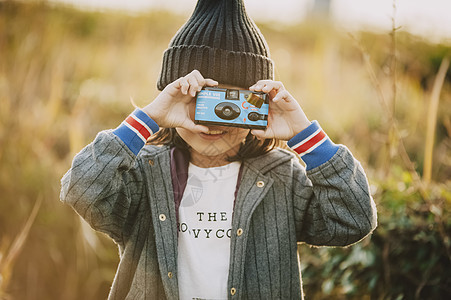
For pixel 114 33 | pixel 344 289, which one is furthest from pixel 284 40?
pixel 344 289

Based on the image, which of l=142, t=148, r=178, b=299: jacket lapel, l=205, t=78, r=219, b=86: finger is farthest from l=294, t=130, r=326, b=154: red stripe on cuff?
l=142, t=148, r=178, b=299: jacket lapel

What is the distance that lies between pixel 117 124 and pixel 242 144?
2282 mm

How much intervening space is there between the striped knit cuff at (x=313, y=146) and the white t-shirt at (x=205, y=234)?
283 mm

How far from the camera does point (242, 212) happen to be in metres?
1.45

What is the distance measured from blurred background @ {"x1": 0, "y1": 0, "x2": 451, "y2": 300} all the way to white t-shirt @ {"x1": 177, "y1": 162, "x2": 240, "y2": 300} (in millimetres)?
841

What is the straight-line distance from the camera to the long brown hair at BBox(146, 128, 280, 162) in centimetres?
160

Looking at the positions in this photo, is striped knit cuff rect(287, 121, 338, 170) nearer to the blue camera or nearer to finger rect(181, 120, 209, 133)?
the blue camera

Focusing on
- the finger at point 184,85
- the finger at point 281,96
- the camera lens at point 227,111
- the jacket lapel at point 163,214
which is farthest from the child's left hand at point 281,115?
the jacket lapel at point 163,214

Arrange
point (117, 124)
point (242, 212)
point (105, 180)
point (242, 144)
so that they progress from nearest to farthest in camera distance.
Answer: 1. point (105, 180)
2. point (242, 212)
3. point (242, 144)
4. point (117, 124)

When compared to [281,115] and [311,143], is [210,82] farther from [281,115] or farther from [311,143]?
[311,143]

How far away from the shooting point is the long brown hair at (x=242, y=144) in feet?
5.24

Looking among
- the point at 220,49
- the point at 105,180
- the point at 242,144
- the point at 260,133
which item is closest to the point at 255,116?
the point at 260,133

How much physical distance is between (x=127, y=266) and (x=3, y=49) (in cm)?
278

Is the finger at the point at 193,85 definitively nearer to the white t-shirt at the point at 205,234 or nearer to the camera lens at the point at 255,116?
the camera lens at the point at 255,116
